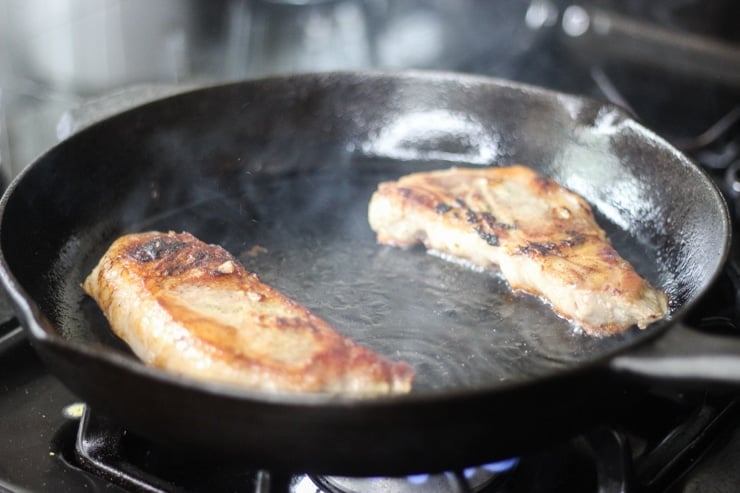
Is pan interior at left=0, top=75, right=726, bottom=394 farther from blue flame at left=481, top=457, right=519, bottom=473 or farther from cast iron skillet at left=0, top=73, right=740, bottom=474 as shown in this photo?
blue flame at left=481, top=457, right=519, bottom=473

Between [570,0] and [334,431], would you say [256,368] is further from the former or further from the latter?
[570,0]

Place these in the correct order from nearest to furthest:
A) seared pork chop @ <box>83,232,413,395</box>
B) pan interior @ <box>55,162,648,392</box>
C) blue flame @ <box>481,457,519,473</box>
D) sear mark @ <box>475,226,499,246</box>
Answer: seared pork chop @ <box>83,232,413,395</box>
blue flame @ <box>481,457,519,473</box>
pan interior @ <box>55,162,648,392</box>
sear mark @ <box>475,226,499,246</box>

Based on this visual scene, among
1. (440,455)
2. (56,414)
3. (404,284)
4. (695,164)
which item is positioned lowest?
(56,414)

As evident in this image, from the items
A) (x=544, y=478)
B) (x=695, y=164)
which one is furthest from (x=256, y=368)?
(x=695, y=164)

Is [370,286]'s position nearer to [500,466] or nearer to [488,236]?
[488,236]

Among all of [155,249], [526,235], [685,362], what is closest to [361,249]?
[526,235]

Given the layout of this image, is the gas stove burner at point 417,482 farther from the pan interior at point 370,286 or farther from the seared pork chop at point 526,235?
the seared pork chop at point 526,235

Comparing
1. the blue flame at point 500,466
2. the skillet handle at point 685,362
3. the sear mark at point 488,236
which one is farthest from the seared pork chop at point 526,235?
the skillet handle at point 685,362

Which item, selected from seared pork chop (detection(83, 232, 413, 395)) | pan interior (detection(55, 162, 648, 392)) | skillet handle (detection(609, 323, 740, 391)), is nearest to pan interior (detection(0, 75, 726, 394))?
pan interior (detection(55, 162, 648, 392))
